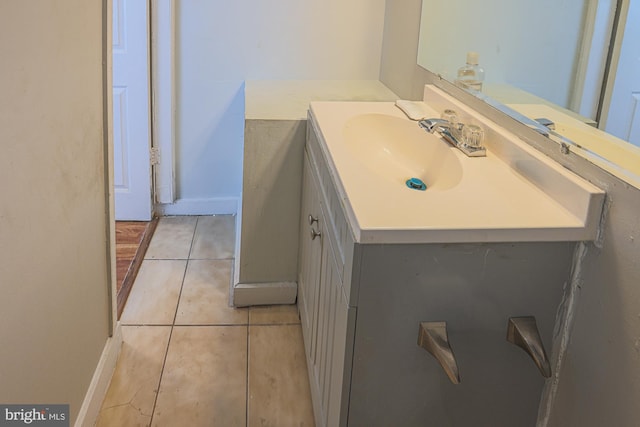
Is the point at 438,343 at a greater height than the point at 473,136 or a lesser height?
lesser

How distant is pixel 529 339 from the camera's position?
48.3 inches

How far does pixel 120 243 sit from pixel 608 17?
227 cm

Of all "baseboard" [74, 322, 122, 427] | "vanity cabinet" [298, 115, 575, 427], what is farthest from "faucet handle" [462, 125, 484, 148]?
"baseboard" [74, 322, 122, 427]

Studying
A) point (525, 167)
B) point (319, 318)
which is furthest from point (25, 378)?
point (525, 167)

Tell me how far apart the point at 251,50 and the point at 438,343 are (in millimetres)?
2064

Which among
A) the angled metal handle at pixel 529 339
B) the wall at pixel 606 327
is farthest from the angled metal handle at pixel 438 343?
the wall at pixel 606 327

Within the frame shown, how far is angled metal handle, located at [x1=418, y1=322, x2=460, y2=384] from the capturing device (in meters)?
1.17

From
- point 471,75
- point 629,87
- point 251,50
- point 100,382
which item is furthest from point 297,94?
point 629,87

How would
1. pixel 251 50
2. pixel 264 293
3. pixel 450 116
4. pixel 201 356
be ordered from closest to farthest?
pixel 450 116, pixel 201 356, pixel 264 293, pixel 251 50

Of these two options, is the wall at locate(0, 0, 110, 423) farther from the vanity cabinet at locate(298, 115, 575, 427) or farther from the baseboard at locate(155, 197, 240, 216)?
the baseboard at locate(155, 197, 240, 216)

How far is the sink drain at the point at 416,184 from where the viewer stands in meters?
1.65

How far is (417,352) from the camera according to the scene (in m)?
1.27

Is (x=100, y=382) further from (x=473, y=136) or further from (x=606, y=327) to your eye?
(x=606, y=327)

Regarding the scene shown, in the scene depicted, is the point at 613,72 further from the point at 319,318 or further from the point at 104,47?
the point at 104,47
